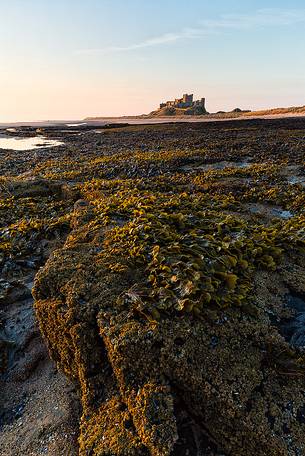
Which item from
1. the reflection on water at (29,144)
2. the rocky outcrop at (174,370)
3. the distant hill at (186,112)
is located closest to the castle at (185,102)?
the distant hill at (186,112)

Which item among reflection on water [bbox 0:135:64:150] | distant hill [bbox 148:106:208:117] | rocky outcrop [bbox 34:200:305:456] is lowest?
distant hill [bbox 148:106:208:117]

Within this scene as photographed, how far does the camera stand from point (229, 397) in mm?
3352

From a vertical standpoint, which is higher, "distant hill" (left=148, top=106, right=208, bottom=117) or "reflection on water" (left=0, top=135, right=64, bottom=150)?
"reflection on water" (left=0, top=135, right=64, bottom=150)

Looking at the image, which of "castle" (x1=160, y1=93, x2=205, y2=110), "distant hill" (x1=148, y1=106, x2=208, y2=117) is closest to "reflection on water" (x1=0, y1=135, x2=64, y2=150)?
"distant hill" (x1=148, y1=106, x2=208, y2=117)

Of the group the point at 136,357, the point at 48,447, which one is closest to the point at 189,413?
the point at 136,357

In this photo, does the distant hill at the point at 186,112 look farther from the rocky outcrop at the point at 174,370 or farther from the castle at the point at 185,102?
the rocky outcrop at the point at 174,370

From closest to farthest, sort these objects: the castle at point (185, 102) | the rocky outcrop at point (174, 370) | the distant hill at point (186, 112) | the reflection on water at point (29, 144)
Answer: the rocky outcrop at point (174, 370) < the reflection on water at point (29, 144) < the distant hill at point (186, 112) < the castle at point (185, 102)

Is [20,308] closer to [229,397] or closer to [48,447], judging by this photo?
[48,447]

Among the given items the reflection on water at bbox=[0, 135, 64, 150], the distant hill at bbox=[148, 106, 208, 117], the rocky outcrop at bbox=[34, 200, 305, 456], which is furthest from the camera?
the distant hill at bbox=[148, 106, 208, 117]

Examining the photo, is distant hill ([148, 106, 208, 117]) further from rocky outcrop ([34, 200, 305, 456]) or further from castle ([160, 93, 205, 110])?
rocky outcrop ([34, 200, 305, 456])

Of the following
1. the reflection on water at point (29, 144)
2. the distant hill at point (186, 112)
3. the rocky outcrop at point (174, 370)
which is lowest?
the distant hill at point (186, 112)

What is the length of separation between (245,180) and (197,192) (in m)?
1.93

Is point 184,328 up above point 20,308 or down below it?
above

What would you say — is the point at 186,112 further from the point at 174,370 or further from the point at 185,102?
the point at 174,370
